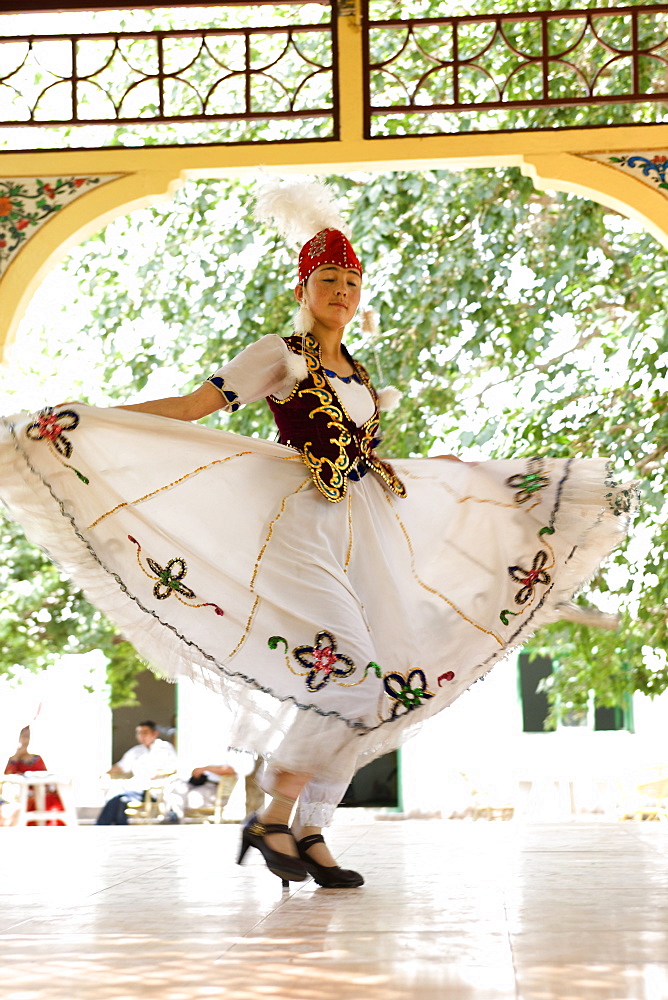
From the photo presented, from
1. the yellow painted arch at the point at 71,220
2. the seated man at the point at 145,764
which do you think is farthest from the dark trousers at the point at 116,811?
the yellow painted arch at the point at 71,220

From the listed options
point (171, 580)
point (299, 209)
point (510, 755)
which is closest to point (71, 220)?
point (299, 209)

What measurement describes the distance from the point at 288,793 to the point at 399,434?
16.9ft

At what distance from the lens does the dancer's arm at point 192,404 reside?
3.04m

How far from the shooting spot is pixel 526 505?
10.9 ft

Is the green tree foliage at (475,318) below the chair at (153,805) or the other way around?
the other way around

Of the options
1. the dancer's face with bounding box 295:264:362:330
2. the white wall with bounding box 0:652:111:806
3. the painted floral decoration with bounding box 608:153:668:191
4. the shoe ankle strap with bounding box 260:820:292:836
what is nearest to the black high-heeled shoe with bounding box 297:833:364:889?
the shoe ankle strap with bounding box 260:820:292:836

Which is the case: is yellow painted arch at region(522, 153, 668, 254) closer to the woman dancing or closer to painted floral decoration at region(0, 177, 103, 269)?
the woman dancing

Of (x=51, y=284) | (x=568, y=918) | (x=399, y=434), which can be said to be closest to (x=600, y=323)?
(x=399, y=434)

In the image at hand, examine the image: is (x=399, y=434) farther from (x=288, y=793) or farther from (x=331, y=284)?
(x=288, y=793)

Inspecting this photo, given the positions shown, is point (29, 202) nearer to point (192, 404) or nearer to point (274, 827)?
point (192, 404)

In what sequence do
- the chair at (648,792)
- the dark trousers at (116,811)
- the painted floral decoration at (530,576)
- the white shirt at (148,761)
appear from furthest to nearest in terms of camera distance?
the white shirt at (148,761)
the dark trousers at (116,811)
the chair at (648,792)
the painted floral decoration at (530,576)

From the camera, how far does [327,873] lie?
280cm

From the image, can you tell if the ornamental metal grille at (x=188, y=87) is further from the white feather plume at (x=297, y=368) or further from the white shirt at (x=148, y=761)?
the white shirt at (x=148, y=761)

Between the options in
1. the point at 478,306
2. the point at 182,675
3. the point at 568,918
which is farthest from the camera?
the point at 478,306
